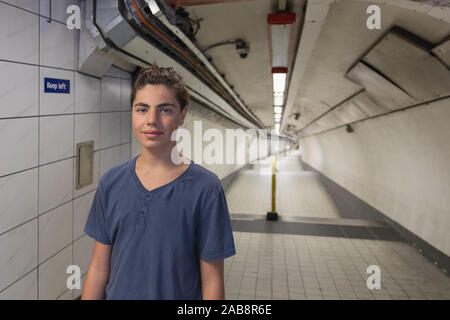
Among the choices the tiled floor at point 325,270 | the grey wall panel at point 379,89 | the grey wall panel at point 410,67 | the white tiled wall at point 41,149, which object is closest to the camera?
the white tiled wall at point 41,149

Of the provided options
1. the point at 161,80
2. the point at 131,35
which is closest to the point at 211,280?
the point at 161,80

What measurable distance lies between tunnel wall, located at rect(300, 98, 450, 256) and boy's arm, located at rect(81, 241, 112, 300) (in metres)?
3.96

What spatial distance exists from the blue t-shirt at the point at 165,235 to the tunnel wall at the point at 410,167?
362 cm

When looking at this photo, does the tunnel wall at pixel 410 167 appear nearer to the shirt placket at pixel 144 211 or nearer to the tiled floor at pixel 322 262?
the tiled floor at pixel 322 262

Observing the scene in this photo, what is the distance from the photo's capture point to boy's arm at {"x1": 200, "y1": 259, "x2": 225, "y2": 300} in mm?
1269

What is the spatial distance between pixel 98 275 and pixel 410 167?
5298 mm

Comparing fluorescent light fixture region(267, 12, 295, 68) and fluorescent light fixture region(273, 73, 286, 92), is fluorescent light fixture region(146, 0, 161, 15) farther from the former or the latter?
fluorescent light fixture region(273, 73, 286, 92)

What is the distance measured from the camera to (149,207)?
1250 mm

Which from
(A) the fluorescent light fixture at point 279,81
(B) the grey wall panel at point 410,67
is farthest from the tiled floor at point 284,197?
(B) the grey wall panel at point 410,67

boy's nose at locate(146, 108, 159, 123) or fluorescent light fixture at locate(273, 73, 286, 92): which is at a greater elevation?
fluorescent light fixture at locate(273, 73, 286, 92)

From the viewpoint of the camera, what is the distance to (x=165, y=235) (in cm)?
122

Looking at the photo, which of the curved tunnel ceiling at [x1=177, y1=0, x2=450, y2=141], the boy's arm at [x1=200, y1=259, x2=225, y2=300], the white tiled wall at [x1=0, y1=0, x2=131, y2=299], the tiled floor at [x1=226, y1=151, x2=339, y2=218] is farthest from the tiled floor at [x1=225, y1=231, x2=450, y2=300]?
the tiled floor at [x1=226, y1=151, x2=339, y2=218]

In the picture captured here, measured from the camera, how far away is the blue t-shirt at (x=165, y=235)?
4.01 ft

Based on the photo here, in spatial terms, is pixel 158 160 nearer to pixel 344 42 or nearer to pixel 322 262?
pixel 344 42
